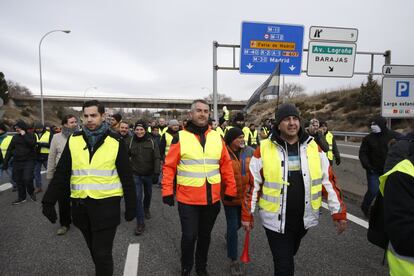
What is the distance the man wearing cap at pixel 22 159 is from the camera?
6367mm

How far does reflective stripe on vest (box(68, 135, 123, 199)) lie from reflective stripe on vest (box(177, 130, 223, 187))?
753 mm

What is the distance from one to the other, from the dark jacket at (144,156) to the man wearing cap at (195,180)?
1767 mm

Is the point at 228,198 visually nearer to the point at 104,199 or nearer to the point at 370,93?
the point at 104,199

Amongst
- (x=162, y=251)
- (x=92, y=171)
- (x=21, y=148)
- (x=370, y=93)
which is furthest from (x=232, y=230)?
(x=370, y=93)

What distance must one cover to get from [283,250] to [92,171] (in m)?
1.92

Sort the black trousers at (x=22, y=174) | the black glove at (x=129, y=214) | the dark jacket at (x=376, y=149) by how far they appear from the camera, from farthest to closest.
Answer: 1. the black trousers at (x=22, y=174)
2. the dark jacket at (x=376, y=149)
3. the black glove at (x=129, y=214)

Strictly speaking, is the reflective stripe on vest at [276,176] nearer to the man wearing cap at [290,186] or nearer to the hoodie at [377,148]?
the man wearing cap at [290,186]

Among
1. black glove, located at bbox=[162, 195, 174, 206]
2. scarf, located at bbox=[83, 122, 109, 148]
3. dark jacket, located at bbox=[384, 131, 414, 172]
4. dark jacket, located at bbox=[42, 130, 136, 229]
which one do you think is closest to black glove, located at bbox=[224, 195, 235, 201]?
black glove, located at bbox=[162, 195, 174, 206]

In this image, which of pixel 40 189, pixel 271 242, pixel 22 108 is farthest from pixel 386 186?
pixel 22 108

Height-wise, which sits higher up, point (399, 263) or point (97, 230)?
point (399, 263)

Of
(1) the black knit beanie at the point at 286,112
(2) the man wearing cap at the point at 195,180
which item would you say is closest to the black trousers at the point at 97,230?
(2) the man wearing cap at the point at 195,180

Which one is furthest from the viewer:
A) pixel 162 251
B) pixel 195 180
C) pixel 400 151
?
pixel 162 251

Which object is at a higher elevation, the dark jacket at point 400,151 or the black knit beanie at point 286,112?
the black knit beanie at point 286,112

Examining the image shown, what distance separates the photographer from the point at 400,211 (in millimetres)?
1396
